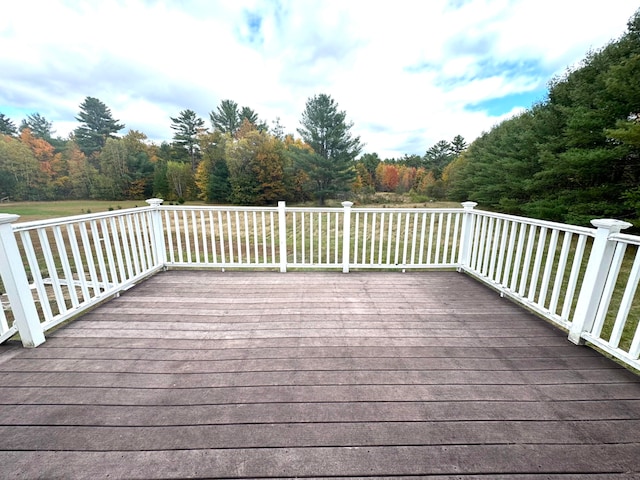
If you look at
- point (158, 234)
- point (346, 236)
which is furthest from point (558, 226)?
point (158, 234)

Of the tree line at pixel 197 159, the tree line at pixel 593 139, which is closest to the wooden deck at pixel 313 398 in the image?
the tree line at pixel 593 139

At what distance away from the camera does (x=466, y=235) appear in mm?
3521

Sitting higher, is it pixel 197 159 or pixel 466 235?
pixel 197 159

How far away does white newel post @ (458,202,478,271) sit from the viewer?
341 centimetres

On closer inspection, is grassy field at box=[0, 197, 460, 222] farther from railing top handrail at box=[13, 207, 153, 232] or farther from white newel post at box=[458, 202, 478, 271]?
railing top handrail at box=[13, 207, 153, 232]

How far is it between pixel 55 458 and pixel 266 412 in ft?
2.84

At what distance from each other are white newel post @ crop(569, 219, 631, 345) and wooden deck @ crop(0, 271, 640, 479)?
0.18m

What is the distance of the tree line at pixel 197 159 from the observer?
1784 centimetres

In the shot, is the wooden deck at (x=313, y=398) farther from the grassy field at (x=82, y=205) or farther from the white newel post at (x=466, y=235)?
the grassy field at (x=82, y=205)

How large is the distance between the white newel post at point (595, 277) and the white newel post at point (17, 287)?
384 cm

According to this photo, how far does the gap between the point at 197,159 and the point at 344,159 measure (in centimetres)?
1691

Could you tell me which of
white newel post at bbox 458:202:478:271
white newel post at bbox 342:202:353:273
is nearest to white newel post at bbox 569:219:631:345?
white newel post at bbox 458:202:478:271

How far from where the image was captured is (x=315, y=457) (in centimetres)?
110

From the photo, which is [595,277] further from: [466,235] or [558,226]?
[466,235]
